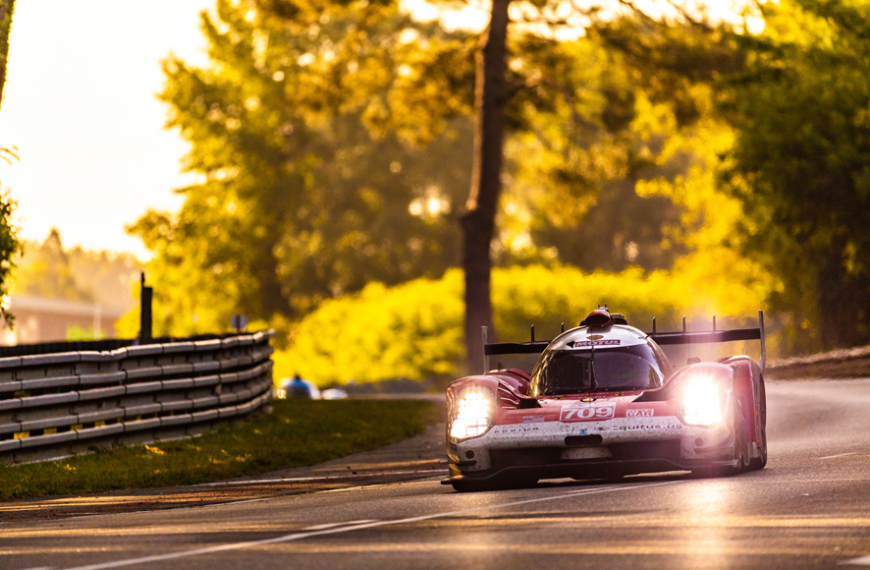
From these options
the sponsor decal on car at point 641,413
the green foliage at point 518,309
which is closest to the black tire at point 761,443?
the sponsor decal on car at point 641,413

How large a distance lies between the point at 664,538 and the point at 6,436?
8311 mm

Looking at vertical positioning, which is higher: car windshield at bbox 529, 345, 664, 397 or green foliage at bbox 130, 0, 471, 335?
green foliage at bbox 130, 0, 471, 335

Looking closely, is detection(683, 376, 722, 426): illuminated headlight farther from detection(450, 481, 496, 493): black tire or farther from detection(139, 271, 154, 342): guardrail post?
detection(139, 271, 154, 342): guardrail post

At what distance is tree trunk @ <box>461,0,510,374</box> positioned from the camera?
2988 cm

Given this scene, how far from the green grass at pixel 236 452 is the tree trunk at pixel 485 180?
28.5 feet

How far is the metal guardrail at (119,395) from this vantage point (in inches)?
519

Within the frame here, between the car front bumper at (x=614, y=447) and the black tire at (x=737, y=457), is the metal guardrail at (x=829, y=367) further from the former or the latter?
the car front bumper at (x=614, y=447)

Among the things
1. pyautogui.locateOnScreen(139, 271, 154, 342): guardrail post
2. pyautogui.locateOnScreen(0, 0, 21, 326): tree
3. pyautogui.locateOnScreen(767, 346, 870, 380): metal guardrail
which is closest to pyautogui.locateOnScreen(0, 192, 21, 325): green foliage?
pyautogui.locateOnScreen(0, 0, 21, 326): tree

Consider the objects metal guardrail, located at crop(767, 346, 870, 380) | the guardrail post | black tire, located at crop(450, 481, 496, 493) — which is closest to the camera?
black tire, located at crop(450, 481, 496, 493)

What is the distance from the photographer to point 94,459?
13.7 m

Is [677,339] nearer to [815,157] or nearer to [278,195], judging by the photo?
[815,157]

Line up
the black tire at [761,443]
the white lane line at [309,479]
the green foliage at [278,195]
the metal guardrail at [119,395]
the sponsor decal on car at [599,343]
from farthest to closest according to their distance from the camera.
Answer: the green foliage at [278,195] < the metal guardrail at [119,395] < the white lane line at [309,479] < the sponsor decal on car at [599,343] < the black tire at [761,443]

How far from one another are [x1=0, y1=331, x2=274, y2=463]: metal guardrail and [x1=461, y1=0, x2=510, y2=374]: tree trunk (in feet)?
40.7

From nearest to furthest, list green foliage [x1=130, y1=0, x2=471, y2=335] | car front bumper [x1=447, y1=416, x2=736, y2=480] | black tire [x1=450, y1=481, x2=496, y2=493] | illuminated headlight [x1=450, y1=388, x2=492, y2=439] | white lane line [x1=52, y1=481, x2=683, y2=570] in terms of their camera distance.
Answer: white lane line [x1=52, y1=481, x2=683, y2=570] → car front bumper [x1=447, y1=416, x2=736, y2=480] → illuminated headlight [x1=450, y1=388, x2=492, y2=439] → black tire [x1=450, y1=481, x2=496, y2=493] → green foliage [x1=130, y1=0, x2=471, y2=335]
